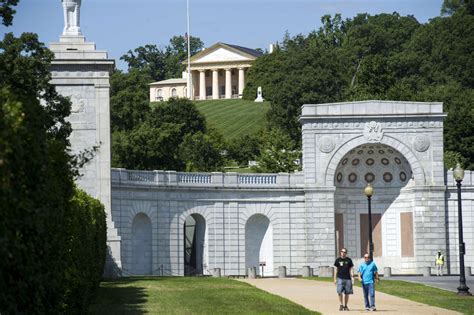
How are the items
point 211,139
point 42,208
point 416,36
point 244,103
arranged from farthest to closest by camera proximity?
1. point 244,103
2. point 416,36
3. point 211,139
4. point 42,208

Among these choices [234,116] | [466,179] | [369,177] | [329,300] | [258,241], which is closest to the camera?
[329,300]

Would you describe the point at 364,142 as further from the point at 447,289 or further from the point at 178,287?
the point at 178,287

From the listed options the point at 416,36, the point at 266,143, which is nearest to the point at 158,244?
the point at 266,143

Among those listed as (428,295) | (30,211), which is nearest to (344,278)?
(428,295)

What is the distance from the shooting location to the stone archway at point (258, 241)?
69062mm

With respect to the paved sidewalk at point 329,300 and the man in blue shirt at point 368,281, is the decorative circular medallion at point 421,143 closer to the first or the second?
the paved sidewalk at point 329,300

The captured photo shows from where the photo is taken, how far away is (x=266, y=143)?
4058 inches

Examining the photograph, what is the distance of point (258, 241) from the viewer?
228 ft

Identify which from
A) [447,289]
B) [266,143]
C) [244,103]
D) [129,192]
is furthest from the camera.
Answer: [244,103]

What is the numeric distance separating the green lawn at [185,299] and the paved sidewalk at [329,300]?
80 centimetres

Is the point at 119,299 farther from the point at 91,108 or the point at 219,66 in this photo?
the point at 219,66

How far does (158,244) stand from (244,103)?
86104mm

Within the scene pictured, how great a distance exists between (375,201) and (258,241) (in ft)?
22.8

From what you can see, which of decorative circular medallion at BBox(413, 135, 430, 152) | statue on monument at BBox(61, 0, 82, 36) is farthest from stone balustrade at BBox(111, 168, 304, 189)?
statue on monument at BBox(61, 0, 82, 36)
